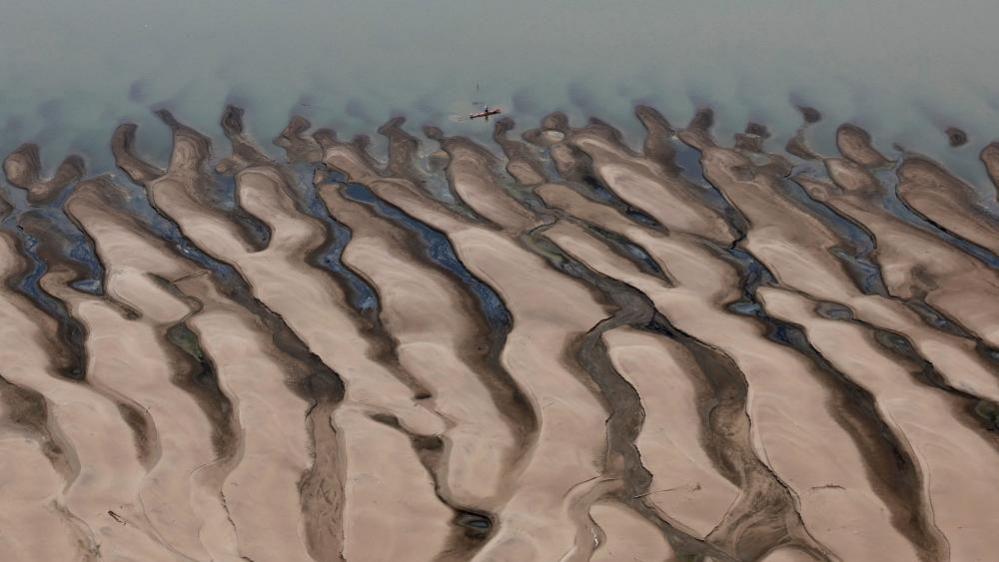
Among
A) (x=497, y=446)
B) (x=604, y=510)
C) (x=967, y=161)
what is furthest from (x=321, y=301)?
(x=967, y=161)

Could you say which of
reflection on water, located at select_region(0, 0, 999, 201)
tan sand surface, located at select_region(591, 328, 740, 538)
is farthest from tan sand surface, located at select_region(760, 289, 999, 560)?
reflection on water, located at select_region(0, 0, 999, 201)

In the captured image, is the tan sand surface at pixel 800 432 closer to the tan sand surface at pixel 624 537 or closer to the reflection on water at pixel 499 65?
the tan sand surface at pixel 624 537

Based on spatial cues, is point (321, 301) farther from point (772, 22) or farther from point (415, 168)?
point (772, 22)

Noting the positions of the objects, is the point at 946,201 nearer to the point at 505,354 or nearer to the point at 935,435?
the point at 935,435

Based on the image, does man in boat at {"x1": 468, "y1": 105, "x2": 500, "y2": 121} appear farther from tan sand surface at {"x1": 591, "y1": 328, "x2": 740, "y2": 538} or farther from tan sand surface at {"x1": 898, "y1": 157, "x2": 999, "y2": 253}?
tan sand surface at {"x1": 591, "y1": 328, "x2": 740, "y2": 538}

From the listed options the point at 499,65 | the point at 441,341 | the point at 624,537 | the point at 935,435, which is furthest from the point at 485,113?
the point at 624,537
